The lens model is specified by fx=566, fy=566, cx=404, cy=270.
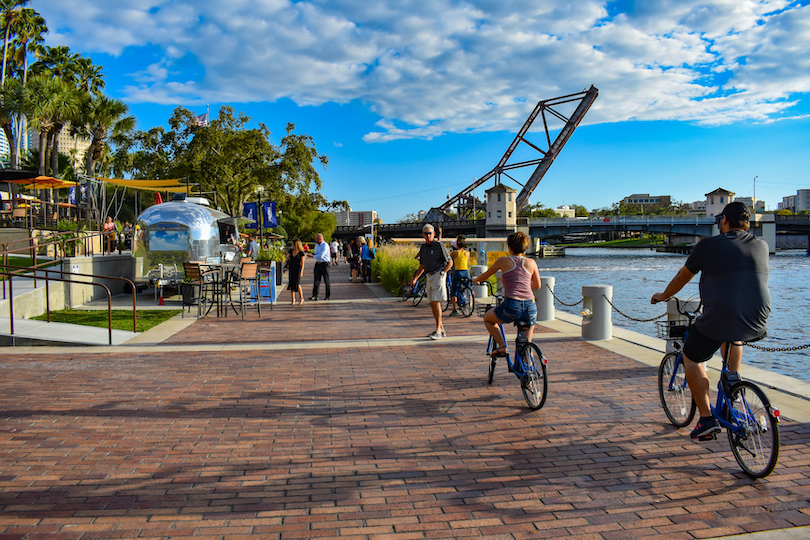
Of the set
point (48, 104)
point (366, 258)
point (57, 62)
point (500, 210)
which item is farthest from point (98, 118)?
point (500, 210)

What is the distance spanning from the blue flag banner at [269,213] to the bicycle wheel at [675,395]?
2383 cm

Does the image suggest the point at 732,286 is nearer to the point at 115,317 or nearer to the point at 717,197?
the point at 115,317

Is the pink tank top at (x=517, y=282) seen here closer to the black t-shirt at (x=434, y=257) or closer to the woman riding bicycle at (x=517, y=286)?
the woman riding bicycle at (x=517, y=286)

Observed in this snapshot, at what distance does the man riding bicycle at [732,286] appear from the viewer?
378 centimetres

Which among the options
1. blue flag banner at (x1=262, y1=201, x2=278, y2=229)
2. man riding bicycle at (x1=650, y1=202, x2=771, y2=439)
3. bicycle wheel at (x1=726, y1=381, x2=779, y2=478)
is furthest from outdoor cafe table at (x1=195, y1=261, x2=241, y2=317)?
blue flag banner at (x1=262, y1=201, x2=278, y2=229)

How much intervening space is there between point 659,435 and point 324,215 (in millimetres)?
96307

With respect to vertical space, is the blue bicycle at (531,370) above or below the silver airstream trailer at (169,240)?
below

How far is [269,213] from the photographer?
89.5 feet

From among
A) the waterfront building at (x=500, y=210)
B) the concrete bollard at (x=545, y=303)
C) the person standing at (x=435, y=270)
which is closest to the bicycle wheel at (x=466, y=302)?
the concrete bollard at (x=545, y=303)

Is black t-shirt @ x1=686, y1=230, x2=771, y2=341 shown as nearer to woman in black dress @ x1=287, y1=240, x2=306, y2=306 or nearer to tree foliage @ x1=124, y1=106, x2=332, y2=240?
woman in black dress @ x1=287, y1=240, x2=306, y2=306

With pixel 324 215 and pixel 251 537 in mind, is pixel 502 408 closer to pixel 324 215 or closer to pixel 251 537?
pixel 251 537

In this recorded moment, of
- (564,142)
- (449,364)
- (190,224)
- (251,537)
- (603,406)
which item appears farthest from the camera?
(564,142)

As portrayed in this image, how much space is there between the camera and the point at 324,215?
9900 centimetres

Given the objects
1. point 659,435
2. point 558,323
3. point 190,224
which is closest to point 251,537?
point 659,435
